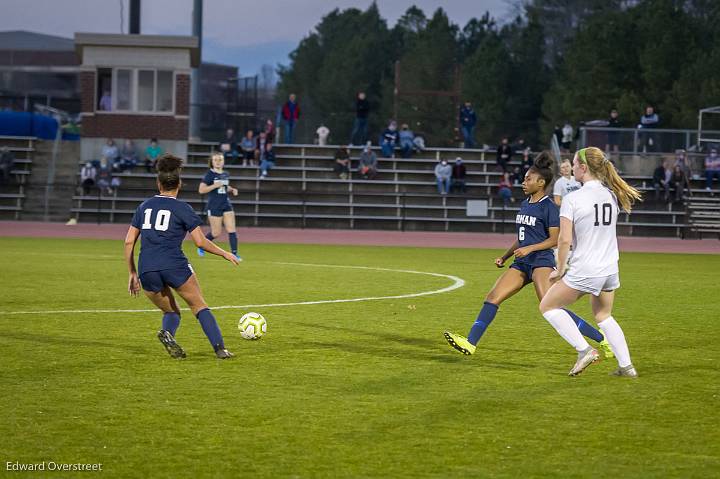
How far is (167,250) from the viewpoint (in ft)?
31.4

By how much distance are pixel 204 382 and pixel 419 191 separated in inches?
1298

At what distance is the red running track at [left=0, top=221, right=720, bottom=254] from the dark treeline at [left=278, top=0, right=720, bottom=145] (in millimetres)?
15914

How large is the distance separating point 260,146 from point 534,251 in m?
32.5

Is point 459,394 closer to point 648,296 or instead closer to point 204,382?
point 204,382

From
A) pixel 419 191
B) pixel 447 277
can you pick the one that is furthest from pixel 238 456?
pixel 419 191

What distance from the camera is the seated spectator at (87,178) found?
39.4 meters

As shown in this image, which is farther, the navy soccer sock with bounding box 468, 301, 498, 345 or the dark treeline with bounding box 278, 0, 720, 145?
the dark treeline with bounding box 278, 0, 720, 145

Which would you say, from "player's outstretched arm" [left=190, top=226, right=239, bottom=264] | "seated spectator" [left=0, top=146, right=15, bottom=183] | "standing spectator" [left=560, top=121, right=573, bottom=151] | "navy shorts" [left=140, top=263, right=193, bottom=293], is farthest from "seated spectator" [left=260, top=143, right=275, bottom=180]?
"navy shorts" [left=140, top=263, right=193, bottom=293]

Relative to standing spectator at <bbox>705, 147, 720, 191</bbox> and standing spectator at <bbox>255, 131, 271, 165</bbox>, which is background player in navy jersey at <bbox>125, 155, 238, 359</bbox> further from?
standing spectator at <bbox>255, 131, 271, 165</bbox>

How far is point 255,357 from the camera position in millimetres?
9992

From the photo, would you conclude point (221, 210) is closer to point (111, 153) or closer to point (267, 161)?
point (111, 153)

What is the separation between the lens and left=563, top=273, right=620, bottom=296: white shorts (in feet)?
28.6

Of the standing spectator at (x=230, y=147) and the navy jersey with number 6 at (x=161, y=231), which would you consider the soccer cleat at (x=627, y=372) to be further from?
the standing spectator at (x=230, y=147)

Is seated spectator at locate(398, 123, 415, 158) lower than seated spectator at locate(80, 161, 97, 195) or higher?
higher
